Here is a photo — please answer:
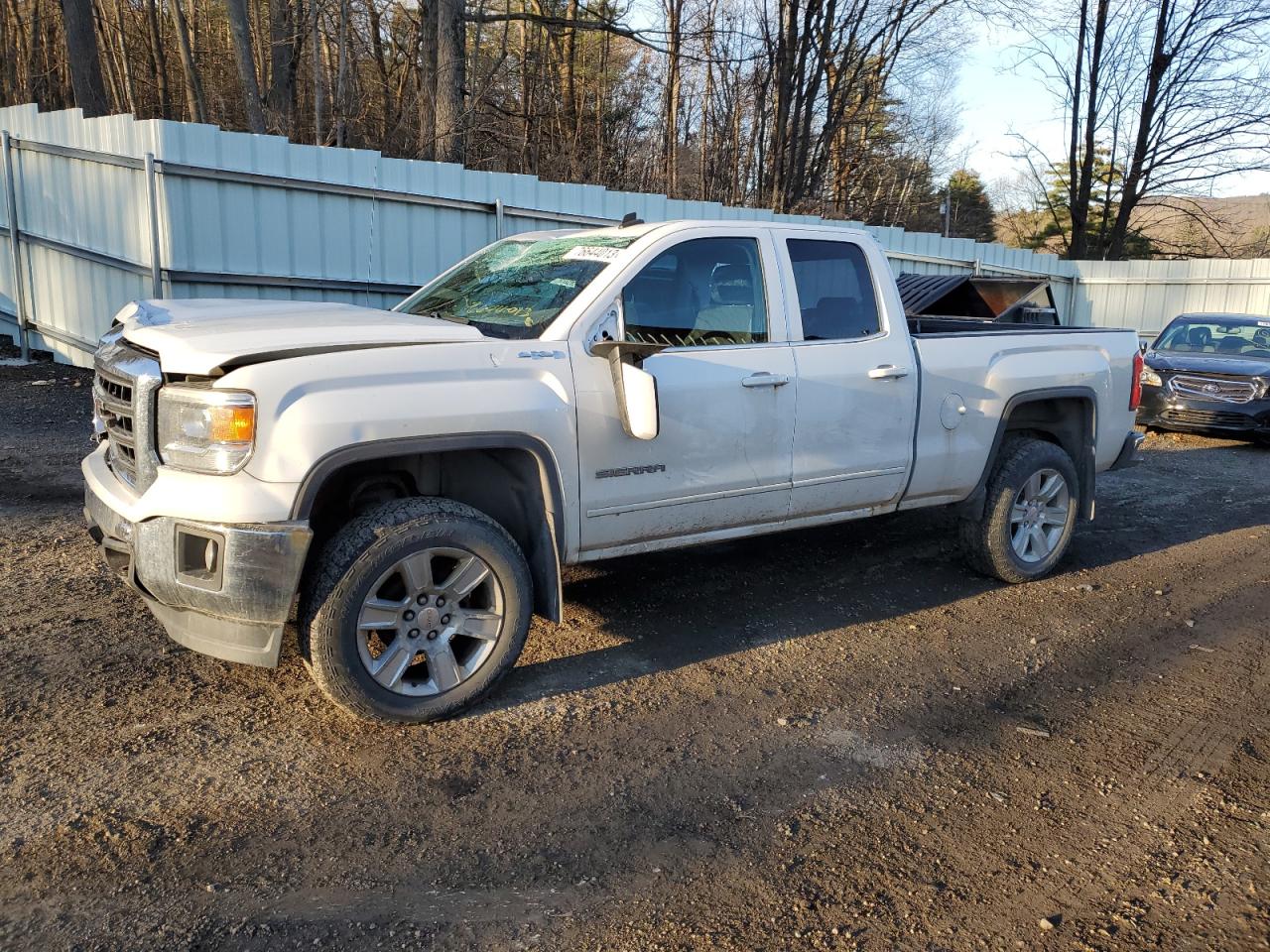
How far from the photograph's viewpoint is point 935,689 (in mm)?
4574

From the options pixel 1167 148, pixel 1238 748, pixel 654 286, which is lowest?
pixel 1238 748

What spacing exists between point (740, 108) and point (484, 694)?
82.7 feet

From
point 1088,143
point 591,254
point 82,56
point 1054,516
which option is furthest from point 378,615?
point 1088,143

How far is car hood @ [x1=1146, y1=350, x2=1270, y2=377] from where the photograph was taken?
11664mm

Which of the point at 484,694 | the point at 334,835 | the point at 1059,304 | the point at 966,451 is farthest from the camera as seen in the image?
the point at 1059,304

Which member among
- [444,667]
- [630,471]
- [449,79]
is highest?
[449,79]

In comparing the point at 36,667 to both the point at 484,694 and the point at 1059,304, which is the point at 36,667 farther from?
the point at 1059,304

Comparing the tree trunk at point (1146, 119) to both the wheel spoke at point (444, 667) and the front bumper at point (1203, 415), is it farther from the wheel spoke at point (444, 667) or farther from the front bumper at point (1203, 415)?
the wheel spoke at point (444, 667)

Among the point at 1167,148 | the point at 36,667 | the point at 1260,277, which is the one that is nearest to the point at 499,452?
the point at 36,667

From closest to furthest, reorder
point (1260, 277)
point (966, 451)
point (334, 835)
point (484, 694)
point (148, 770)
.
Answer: point (334, 835) < point (148, 770) < point (484, 694) < point (966, 451) < point (1260, 277)

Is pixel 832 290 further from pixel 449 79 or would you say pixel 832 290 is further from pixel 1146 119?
pixel 1146 119

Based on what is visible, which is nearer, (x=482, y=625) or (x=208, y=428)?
(x=208, y=428)

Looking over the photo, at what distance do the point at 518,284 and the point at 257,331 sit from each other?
4.52 ft

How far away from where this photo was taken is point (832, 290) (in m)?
5.25
